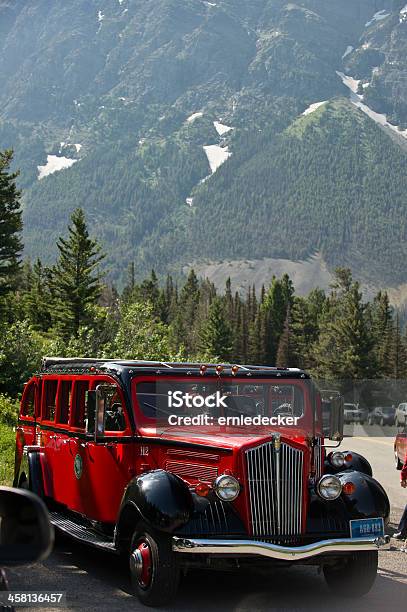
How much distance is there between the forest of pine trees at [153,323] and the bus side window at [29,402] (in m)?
27.3

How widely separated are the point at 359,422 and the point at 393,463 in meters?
28.7

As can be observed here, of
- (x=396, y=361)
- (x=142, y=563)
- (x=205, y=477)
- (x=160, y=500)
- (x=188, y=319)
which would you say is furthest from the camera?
(x=188, y=319)

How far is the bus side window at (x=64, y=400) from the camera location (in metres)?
12.0

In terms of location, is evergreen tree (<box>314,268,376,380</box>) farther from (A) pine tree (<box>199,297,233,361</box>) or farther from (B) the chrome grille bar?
(B) the chrome grille bar

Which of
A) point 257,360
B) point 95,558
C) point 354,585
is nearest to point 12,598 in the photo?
point 95,558

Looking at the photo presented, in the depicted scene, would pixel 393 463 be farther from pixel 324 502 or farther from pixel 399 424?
pixel 399 424

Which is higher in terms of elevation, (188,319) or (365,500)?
(188,319)

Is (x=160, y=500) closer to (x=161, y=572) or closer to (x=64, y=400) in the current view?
(x=161, y=572)

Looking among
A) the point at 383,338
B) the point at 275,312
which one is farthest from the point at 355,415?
the point at 275,312

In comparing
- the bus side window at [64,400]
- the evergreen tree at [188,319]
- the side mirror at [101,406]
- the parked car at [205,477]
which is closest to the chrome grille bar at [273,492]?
the parked car at [205,477]

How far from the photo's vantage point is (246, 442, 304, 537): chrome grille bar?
30.5 ft

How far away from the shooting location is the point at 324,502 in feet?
32.0

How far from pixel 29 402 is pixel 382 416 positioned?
45.0 m

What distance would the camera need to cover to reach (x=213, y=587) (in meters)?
10.2
